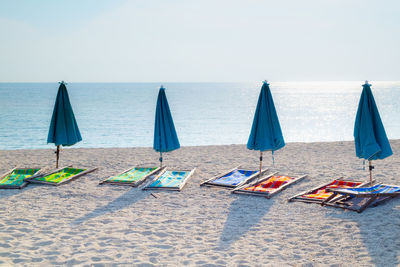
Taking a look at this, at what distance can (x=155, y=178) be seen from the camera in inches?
367

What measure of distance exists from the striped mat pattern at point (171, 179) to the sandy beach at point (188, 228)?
0.30 m

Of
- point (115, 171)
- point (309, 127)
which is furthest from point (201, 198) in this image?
point (309, 127)

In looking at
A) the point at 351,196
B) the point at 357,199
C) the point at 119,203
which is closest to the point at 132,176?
the point at 119,203

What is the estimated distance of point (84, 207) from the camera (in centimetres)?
757

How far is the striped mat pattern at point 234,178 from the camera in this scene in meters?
9.02

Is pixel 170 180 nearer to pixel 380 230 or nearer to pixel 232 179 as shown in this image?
pixel 232 179

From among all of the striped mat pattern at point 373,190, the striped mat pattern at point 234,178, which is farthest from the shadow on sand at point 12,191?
the striped mat pattern at point 373,190

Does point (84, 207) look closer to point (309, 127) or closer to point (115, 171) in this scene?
point (115, 171)

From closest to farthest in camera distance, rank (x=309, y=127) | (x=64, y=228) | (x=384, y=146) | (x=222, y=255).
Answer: (x=222, y=255) → (x=64, y=228) → (x=384, y=146) → (x=309, y=127)

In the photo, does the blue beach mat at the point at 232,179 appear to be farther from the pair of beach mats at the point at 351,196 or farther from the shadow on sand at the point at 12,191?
the shadow on sand at the point at 12,191

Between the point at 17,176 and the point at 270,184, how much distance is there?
6719mm

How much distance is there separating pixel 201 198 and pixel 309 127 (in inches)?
1312

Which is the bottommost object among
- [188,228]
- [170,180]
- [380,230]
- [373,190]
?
[188,228]

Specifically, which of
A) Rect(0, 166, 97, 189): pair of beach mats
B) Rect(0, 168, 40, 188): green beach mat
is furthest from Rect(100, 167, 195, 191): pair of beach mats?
Rect(0, 168, 40, 188): green beach mat
